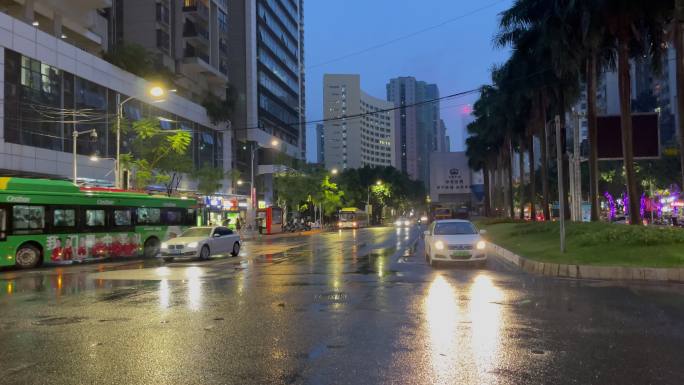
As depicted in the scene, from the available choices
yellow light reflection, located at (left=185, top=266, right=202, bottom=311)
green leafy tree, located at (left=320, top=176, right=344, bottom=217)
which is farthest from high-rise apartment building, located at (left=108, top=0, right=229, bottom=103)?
yellow light reflection, located at (left=185, top=266, right=202, bottom=311)

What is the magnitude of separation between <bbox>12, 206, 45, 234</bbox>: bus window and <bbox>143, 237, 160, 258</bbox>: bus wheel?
19.9ft

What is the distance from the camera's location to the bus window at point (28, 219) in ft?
66.8

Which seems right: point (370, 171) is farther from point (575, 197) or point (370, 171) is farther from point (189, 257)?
point (189, 257)

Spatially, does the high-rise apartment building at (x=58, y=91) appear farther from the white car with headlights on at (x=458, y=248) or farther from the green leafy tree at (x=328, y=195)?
the green leafy tree at (x=328, y=195)

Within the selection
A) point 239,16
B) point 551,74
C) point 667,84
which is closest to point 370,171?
point 239,16

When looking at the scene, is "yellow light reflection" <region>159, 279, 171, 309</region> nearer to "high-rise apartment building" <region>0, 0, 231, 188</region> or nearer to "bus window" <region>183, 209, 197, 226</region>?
"bus window" <region>183, 209, 197, 226</region>

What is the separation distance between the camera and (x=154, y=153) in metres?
37.6

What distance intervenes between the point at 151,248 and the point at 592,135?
70.0 ft

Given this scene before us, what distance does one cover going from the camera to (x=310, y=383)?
18.4ft

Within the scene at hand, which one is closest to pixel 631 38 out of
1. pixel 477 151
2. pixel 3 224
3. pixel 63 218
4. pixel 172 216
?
pixel 172 216

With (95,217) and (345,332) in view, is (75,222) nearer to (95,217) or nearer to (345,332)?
(95,217)

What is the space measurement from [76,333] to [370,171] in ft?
353

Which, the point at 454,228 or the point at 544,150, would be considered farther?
the point at 544,150

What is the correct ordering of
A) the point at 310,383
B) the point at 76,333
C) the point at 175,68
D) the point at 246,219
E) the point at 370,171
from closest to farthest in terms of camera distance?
the point at 310,383 → the point at 76,333 → the point at 175,68 → the point at 246,219 → the point at 370,171
